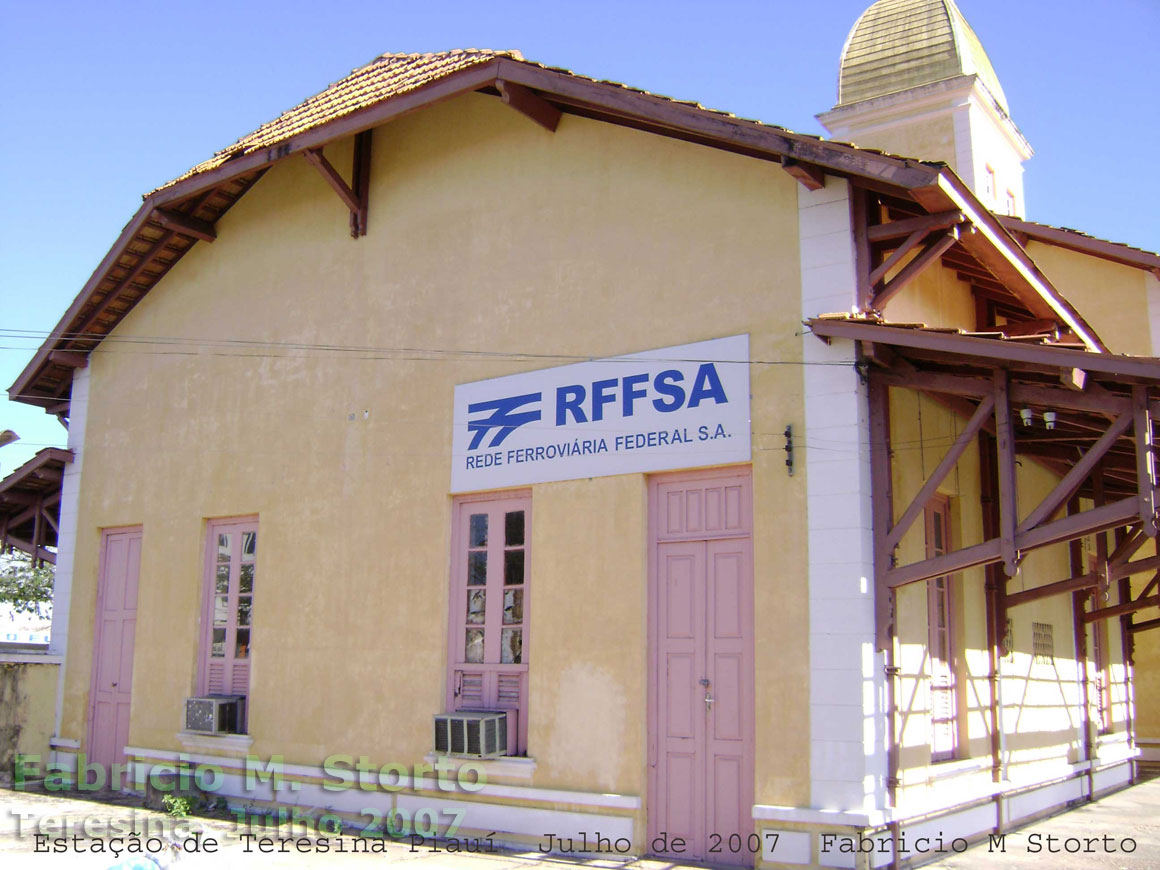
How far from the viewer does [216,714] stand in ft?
34.5

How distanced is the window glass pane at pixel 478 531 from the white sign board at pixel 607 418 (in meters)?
0.28

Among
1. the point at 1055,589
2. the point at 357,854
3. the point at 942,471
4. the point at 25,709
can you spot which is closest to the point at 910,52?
the point at 1055,589

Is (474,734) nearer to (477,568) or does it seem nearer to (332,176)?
(477,568)

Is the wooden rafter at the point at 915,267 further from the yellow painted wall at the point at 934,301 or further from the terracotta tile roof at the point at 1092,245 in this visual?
the terracotta tile roof at the point at 1092,245

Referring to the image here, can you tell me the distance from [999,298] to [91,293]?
9.47 m

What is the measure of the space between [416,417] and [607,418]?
208 centimetres

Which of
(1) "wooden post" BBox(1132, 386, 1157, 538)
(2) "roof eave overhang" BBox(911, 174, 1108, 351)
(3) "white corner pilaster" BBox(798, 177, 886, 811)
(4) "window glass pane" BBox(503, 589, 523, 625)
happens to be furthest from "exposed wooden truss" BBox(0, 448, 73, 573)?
(1) "wooden post" BBox(1132, 386, 1157, 538)

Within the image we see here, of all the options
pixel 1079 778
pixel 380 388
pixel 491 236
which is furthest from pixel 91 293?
pixel 1079 778

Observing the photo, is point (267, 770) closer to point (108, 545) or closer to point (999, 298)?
point (108, 545)

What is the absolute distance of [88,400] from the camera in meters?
13.1

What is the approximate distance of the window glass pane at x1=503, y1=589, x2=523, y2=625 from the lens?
9.17 meters

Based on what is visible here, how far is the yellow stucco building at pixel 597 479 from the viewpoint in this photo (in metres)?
7.50

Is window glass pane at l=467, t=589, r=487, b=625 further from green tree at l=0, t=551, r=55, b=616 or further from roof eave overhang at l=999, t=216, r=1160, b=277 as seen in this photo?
green tree at l=0, t=551, r=55, b=616

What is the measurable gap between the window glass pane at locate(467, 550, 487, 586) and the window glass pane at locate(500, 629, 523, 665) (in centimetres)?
51
